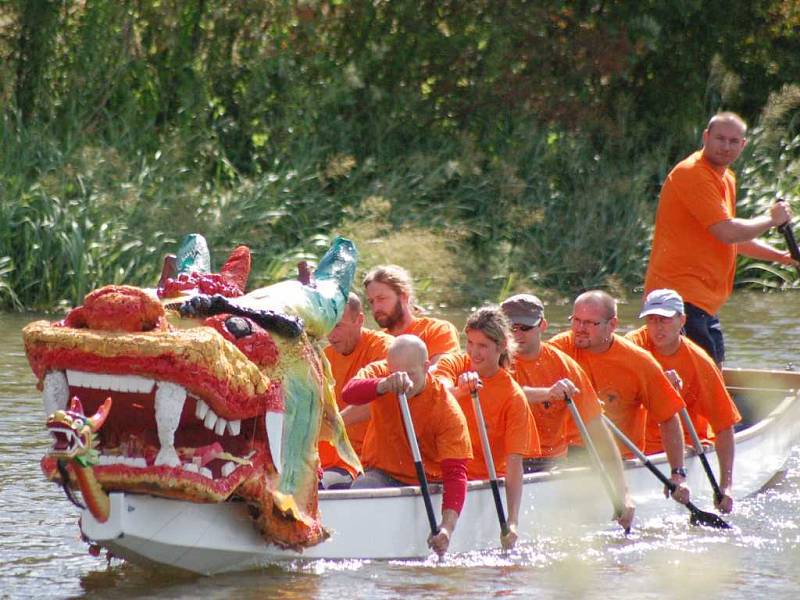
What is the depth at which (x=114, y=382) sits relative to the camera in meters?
5.32

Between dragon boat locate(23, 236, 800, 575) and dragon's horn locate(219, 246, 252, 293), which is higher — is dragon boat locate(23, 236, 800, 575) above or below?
below

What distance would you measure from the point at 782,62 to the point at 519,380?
13611mm

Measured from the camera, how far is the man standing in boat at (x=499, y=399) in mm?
6711

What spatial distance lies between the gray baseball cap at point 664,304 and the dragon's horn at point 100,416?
3209 mm

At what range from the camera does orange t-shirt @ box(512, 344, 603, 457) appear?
7145 mm

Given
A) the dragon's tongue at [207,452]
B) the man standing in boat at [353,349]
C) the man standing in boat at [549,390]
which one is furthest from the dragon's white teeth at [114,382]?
the man standing in boat at [549,390]

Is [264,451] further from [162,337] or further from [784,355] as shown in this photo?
[784,355]

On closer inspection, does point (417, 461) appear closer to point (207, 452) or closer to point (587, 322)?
point (207, 452)

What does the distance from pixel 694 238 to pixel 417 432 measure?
231 centimetres

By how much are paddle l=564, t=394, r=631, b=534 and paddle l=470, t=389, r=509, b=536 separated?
1.39 ft

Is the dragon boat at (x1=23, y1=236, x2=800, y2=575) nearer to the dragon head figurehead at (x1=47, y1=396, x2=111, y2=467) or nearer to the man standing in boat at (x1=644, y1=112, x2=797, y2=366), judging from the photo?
the dragon head figurehead at (x1=47, y1=396, x2=111, y2=467)

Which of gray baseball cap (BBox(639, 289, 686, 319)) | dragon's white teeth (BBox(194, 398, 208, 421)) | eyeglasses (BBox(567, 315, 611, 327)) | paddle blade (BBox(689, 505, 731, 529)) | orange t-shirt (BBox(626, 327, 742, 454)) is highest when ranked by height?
dragon's white teeth (BBox(194, 398, 208, 421))

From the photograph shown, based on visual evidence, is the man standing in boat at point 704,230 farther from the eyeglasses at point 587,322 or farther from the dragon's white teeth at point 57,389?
the dragon's white teeth at point 57,389

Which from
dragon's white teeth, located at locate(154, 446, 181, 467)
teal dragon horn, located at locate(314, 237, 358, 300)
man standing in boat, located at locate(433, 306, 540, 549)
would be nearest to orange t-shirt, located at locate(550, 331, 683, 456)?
man standing in boat, located at locate(433, 306, 540, 549)
